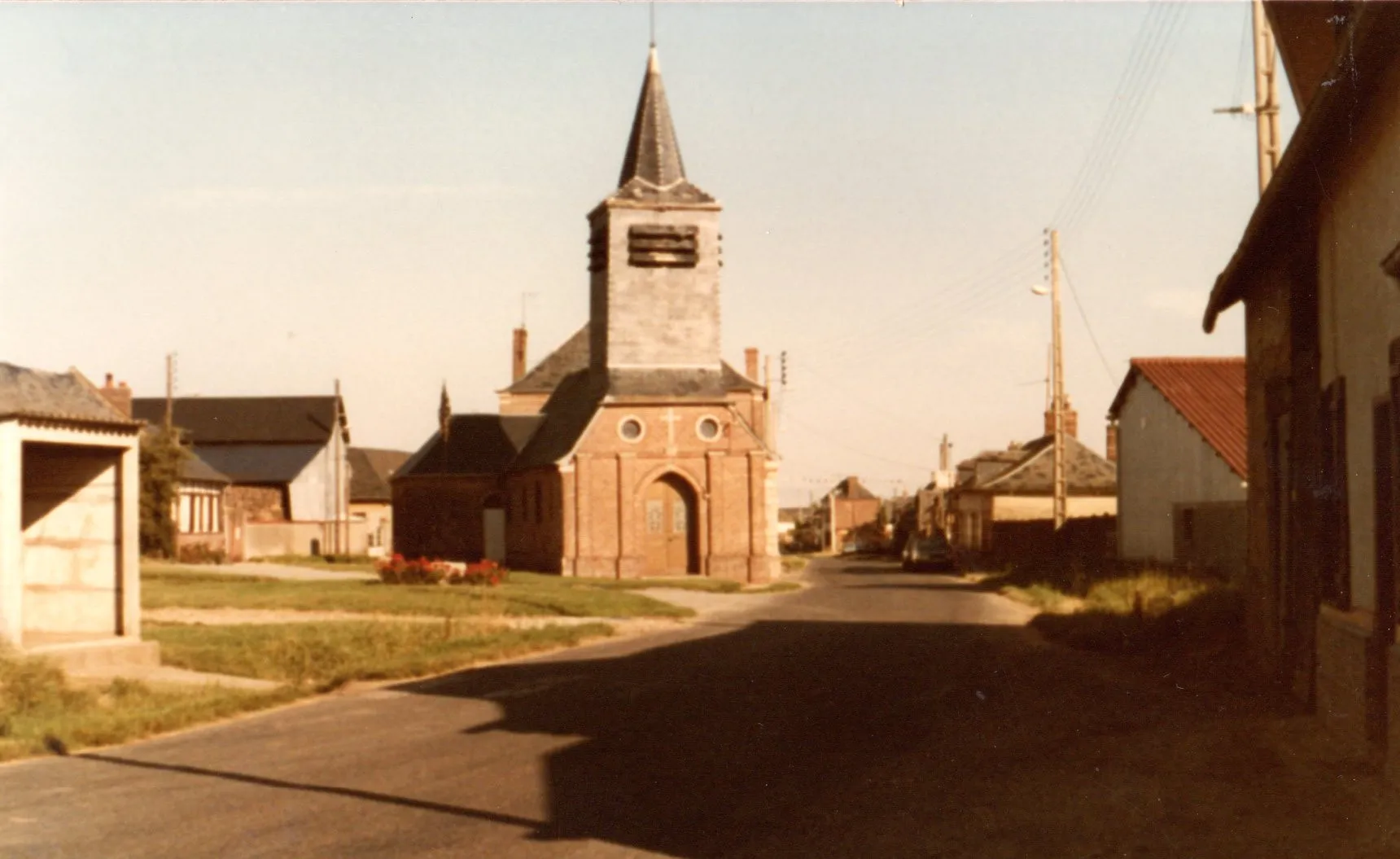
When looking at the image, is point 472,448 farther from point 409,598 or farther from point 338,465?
point 409,598

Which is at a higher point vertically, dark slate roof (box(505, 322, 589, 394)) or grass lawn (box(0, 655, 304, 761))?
dark slate roof (box(505, 322, 589, 394))

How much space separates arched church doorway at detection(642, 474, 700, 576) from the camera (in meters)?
44.7

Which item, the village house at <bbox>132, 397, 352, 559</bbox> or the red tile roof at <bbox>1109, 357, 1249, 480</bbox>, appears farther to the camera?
the village house at <bbox>132, 397, 352, 559</bbox>

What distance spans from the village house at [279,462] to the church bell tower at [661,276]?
27415 mm

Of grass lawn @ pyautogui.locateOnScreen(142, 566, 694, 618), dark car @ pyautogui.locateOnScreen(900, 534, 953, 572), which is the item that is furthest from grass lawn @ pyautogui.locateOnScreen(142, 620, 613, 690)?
dark car @ pyautogui.locateOnScreen(900, 534, 953, 572)

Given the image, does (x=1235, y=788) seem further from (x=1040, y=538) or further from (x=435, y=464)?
(x=435, y=464)

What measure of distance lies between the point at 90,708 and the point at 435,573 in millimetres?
20421

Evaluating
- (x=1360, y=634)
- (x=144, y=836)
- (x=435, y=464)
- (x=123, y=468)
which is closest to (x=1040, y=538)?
(x=435, y=464)

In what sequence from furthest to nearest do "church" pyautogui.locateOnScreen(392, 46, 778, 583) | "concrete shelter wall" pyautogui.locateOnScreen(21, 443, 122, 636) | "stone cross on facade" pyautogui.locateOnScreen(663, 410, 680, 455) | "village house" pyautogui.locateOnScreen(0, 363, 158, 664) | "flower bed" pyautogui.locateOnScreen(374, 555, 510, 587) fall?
"stone cross on facade" pyautogui.locateOnScreen(663, 410, 680, 455)
"church" pyautogui.locateOnScreen(392, 46, 778, 583)
"flower bed" pyautogui.locateOnScreen(374, 555, 510, 587)
"concrete shelter wall" pyautogui.locateOnScreen(21, 443, 122, 636)
"village house" pyautogui.locateOnScreen(0, 363, 158, 664)

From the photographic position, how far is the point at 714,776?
9.44 meters

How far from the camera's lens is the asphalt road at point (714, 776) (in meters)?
7.56

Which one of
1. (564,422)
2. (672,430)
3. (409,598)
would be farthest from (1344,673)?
(564,422)

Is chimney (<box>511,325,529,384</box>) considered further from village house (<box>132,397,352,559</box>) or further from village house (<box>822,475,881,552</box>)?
village house (<box>822,475,881,552</box>)

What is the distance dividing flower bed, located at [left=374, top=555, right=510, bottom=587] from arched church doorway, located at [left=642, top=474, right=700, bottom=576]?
10728 mm
